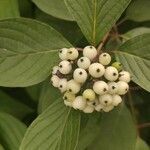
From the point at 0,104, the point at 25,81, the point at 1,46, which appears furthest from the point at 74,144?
the point at 0,104

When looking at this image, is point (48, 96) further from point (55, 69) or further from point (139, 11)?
point (139, 11)

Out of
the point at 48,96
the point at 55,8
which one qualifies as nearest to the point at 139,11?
the point at 55,8

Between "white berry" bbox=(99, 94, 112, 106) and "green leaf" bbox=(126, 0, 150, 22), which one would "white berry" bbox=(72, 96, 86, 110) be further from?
"green leaf" bbox=(126, 0, 150, 22)

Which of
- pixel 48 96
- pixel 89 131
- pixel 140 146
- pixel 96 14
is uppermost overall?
pixel 96 14

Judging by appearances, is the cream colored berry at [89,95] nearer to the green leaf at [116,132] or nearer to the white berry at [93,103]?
the white berry at [93,103]

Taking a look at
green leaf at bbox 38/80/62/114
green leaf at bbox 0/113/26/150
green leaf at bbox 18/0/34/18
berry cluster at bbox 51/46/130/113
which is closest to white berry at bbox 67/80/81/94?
berry cluster at bbox 51/46/130/113

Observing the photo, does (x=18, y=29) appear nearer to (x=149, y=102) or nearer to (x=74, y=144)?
(x=74, y=144)
